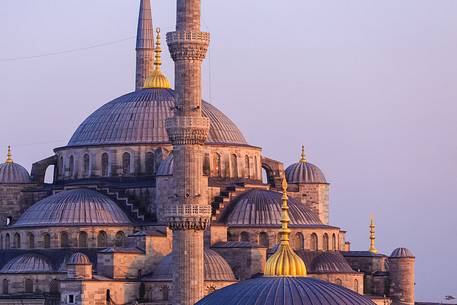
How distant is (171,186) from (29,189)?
496 inches

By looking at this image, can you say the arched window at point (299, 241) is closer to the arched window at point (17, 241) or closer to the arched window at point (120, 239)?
the arched window at point (120, 239)

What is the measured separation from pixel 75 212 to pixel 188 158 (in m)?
14.3

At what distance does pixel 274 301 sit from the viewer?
91500 mm

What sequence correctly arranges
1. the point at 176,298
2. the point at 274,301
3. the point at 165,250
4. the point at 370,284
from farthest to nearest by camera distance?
the point at 370,284 → the point at 165,250 → the point at 176,298 → the point at 274,301

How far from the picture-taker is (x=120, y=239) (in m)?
122

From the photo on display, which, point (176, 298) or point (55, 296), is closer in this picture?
point (176, 298)

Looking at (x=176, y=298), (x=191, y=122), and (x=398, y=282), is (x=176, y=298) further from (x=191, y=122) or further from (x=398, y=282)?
(x=398, y=282)

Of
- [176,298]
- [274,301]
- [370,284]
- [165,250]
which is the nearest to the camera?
[274,301]

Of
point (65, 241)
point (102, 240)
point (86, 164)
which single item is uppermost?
point (86, 164)

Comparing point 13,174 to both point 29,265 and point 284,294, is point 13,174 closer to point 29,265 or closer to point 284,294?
point 29,265

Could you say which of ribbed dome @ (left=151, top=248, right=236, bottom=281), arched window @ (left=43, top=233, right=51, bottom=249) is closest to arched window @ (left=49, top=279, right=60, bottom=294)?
arched window @ (left=43, top=233, right=51, bottom=249)

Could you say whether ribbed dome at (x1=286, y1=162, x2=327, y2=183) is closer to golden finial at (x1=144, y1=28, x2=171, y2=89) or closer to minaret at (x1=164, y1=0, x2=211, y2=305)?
golden finial at (x1=144, y1=28, x2=171, y2=89)

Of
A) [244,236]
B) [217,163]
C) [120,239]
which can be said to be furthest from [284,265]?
[217,163]

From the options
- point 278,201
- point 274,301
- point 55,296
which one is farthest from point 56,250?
point 274,301
